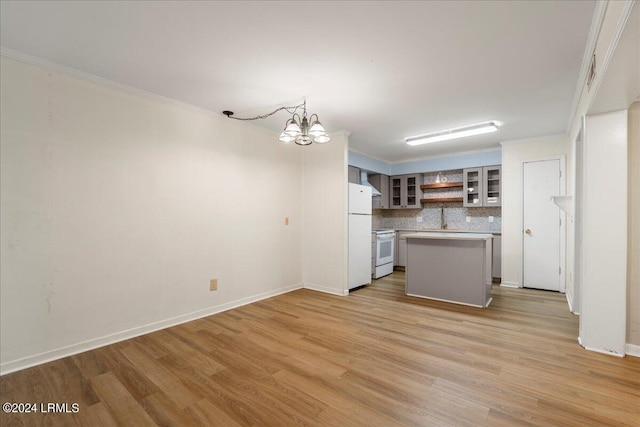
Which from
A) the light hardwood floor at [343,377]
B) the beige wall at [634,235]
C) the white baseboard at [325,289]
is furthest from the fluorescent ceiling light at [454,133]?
the white baseboard at [325,289]

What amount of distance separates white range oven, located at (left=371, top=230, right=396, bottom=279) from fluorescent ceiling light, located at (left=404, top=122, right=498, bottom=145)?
6.19 ft

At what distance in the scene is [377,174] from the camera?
259 inches

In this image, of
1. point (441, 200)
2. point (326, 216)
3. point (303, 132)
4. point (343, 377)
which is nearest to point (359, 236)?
point (326, 216)

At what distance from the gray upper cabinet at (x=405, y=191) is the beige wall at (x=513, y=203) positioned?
1744 mm

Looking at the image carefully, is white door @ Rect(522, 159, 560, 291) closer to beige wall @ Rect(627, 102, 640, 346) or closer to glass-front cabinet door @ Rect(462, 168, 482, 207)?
glass-front cabinet door @ Rect(462, 168, 482, 207)

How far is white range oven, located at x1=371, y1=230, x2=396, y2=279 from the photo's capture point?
18.4 ft

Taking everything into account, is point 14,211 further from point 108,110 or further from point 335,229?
point 335,229

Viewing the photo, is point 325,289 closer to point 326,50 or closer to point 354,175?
point 354,175

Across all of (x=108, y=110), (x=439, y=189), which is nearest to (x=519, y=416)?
(x=108, y=110)

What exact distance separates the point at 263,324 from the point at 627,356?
338cm

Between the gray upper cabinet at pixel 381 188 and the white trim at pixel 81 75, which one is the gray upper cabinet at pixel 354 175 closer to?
the gray upper cabinet at pixel 381 188

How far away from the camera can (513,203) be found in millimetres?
4934

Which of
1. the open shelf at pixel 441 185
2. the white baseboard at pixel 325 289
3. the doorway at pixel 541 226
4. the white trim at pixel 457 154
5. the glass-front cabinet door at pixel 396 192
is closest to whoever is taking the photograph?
the white baseboard at pixel 325 289

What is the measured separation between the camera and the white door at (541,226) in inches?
182
